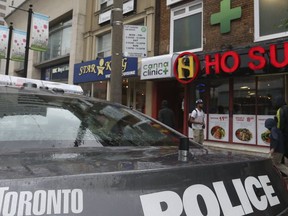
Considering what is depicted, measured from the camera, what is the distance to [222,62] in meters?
10.6

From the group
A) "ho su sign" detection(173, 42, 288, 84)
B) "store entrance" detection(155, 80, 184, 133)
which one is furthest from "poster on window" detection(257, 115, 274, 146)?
"store entrance" detection(155, 80, 184, 133)

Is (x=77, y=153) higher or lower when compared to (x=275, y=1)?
lower

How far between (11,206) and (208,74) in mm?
10206

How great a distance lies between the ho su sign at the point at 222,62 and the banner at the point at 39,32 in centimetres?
661

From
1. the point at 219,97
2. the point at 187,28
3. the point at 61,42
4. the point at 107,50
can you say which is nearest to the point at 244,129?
the point at 219,97

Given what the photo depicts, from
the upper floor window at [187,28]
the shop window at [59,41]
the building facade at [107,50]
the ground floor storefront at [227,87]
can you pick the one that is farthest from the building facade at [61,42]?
the upper floor window at [187,28]

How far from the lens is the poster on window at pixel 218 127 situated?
11422 mm

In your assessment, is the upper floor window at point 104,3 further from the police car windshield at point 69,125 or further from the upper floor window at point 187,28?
the police car windshield at point 69,125

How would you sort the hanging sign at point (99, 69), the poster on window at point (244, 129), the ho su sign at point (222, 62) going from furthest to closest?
the hanging sign at point (99, 69) < the poster on window at point (244, 129) < the ho su sign at point (222, 62)

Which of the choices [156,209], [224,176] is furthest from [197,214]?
[224,176]

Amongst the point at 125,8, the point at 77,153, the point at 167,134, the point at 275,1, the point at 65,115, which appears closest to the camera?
the point at 77,153

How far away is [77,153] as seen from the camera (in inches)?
80.4

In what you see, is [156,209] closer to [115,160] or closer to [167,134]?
[115,160]

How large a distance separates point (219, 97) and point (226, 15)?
2593 mm
